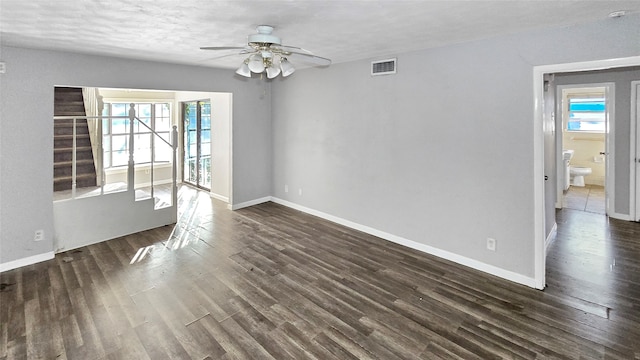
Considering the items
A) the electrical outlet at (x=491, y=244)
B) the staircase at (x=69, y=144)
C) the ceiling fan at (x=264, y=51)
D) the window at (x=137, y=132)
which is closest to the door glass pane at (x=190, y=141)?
the window at (x=137, y=132)

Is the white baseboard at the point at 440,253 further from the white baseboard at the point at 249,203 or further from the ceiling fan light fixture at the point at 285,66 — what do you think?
the ceiling fan light fixture at the point at 285,66

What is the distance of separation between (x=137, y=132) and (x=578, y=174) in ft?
32.6

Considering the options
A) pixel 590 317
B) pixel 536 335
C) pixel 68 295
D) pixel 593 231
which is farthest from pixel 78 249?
pixel 593 231

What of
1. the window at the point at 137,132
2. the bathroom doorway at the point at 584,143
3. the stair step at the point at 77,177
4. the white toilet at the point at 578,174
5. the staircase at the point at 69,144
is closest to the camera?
the stair step at the point at 77,177

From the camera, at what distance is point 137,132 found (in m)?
7.06

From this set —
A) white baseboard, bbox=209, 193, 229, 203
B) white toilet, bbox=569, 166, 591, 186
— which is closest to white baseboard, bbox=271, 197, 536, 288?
white baseboard, bbox=209, 193, 229, 203

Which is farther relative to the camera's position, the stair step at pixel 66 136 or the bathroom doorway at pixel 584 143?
the bathroom doorway at pixel 584 143

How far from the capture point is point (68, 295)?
3.06 metres

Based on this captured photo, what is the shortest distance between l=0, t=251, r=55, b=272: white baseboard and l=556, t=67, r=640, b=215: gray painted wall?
813cm

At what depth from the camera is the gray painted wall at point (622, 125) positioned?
5.03 metres

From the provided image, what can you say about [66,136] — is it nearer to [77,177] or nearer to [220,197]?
[77,177]

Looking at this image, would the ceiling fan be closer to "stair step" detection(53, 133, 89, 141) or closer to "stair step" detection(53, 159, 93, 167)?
"stair step" detection(53, 133, 89, 141)

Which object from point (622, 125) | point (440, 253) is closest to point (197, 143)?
point (440, 253)

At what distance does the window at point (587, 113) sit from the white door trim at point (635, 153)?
3.08 meters
